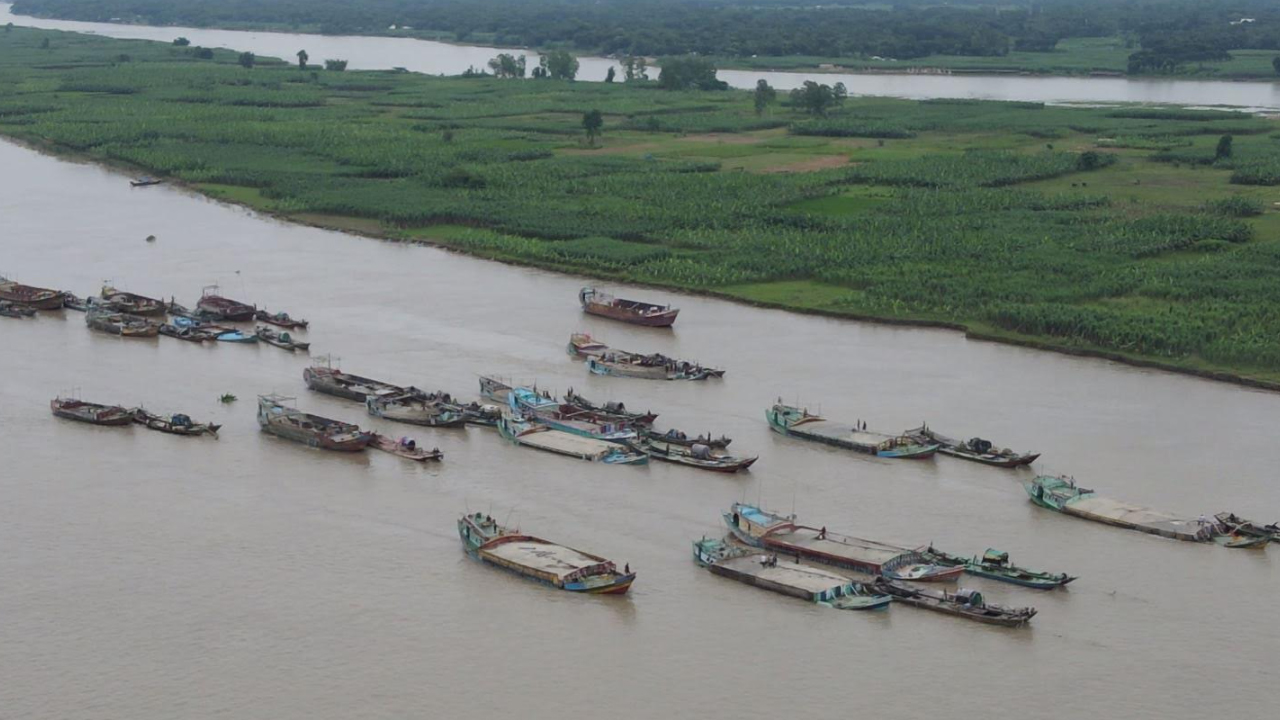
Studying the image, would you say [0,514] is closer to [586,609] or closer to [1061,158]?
[586,609]

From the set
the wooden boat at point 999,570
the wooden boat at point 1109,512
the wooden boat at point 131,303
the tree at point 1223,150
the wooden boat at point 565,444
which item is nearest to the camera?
the wooden boat at point 999,570

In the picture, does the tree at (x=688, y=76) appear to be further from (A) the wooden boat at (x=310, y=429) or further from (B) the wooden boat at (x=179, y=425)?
(B) the wooden boat at (x=179, y=425)

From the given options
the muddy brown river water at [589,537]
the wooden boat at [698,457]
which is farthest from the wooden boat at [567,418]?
the muddy brown river water at [589,537]

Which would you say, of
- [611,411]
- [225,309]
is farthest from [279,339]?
[611,411]

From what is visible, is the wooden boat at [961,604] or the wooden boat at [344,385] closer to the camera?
the wooden boat at [961,604]

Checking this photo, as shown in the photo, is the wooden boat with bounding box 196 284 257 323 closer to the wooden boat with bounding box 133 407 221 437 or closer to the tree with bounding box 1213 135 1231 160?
the wooden boat with bounding box 133 407 221 437

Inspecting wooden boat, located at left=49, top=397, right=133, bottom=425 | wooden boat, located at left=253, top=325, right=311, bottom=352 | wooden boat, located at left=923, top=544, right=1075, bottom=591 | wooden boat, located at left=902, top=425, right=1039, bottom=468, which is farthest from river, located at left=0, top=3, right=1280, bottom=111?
wooden boat, located at left=923, top=544, right=1075, bottom=591

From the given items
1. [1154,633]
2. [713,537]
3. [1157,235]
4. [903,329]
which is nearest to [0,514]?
[713,537]
